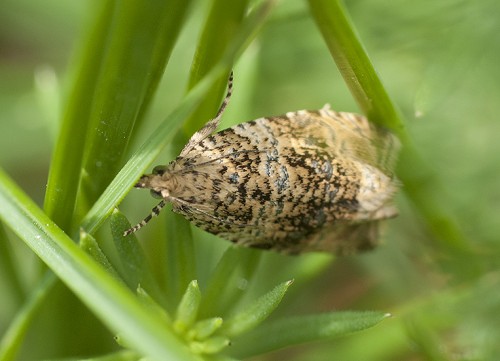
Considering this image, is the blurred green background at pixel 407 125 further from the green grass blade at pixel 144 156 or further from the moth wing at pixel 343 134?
the green grass blade at pixel 144 156

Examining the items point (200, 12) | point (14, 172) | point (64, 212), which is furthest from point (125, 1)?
point (14, 172)

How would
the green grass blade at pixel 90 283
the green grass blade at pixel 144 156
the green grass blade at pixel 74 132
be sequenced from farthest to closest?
the green grass blade at pixel 144 156
the green grass blade at pixel 74 132
the green grass blade at pixel 90 283

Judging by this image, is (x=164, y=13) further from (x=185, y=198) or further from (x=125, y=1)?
(x=185, y=198)

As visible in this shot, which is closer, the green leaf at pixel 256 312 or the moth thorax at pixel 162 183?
the green leaf at pixel 256 312

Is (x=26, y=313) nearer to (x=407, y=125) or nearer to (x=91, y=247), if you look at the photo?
(x=91, y=247)

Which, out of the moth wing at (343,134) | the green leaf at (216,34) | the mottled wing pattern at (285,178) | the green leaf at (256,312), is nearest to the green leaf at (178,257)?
the mottled wing pattern at (285,178)

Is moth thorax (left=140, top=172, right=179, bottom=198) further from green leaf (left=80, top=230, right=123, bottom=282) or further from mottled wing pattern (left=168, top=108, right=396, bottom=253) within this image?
green leaf (left=80, top=230, right=123, bottom=282)

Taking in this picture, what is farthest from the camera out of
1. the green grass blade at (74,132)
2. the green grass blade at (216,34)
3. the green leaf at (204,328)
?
the green leaf at (204,328)

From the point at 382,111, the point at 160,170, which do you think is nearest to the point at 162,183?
the point at 160,170

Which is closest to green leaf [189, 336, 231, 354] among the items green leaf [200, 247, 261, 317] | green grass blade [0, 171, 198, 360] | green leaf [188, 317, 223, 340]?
green leaf [188, 317, 223, 340]
